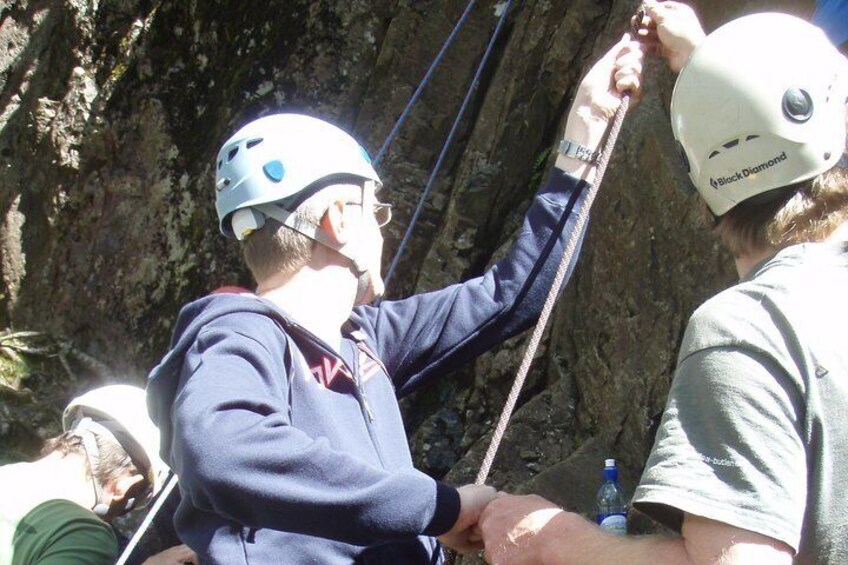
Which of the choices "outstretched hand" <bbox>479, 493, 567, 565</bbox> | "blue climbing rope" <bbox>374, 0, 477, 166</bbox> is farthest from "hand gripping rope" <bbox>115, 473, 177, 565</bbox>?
"blue climbing rope" <bbox>374, 0, 477, 166</bbox>

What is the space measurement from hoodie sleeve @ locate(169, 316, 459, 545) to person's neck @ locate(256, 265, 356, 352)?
1.61ft

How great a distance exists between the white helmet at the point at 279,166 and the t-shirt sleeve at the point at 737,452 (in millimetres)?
1657

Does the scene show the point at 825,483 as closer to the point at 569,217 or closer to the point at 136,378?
the point at 569,217

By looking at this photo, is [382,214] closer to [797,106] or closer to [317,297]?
[317,297]

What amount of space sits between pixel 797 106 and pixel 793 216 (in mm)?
314

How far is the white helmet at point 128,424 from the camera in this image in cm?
483

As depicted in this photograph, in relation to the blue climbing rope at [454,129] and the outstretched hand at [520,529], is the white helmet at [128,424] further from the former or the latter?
the outstretched hand at [520,529]

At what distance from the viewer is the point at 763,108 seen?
2.78 meters

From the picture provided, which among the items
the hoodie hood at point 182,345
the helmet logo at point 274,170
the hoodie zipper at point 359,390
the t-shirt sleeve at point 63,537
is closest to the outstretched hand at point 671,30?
the helmet logo at point 274,170

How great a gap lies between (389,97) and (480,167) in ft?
2.90

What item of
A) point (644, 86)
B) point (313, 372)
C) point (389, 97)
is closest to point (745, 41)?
point (313, 372)

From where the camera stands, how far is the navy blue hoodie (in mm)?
2773

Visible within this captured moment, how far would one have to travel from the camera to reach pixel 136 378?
694cm

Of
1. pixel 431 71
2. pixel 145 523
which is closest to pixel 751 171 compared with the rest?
pixel 145 523
